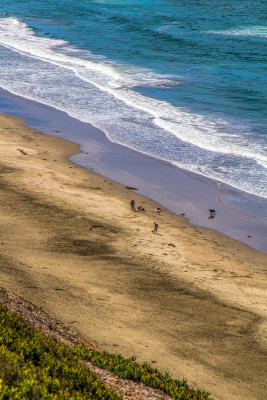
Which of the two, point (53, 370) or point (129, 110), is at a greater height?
point (129, 110)

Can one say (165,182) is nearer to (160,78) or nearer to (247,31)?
(160,78)

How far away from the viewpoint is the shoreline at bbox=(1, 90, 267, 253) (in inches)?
469

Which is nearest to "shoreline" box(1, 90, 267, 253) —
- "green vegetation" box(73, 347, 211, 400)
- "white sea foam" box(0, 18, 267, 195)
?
"white sea foam" box(0, 18, 267, 195)

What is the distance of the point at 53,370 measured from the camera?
4.98m

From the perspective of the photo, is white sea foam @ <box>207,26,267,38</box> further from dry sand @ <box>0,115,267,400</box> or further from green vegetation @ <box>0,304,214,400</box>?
green vegetation @ <box>0,304,214,400</box>

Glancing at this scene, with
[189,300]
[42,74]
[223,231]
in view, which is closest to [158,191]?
[223,231]

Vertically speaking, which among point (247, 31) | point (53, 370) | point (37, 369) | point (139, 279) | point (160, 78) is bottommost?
point (139, 279)

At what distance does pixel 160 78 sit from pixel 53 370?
24907mm

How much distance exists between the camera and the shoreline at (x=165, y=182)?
39.1 ft

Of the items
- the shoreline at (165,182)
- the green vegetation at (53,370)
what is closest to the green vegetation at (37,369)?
the green vegetation at (53,370)

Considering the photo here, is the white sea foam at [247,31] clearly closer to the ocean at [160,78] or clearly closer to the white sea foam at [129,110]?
the ocean at [160,78]

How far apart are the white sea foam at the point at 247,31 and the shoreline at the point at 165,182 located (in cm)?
2908

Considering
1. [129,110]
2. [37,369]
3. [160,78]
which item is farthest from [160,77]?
[37,369]

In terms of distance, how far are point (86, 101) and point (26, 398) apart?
67.9 feet
